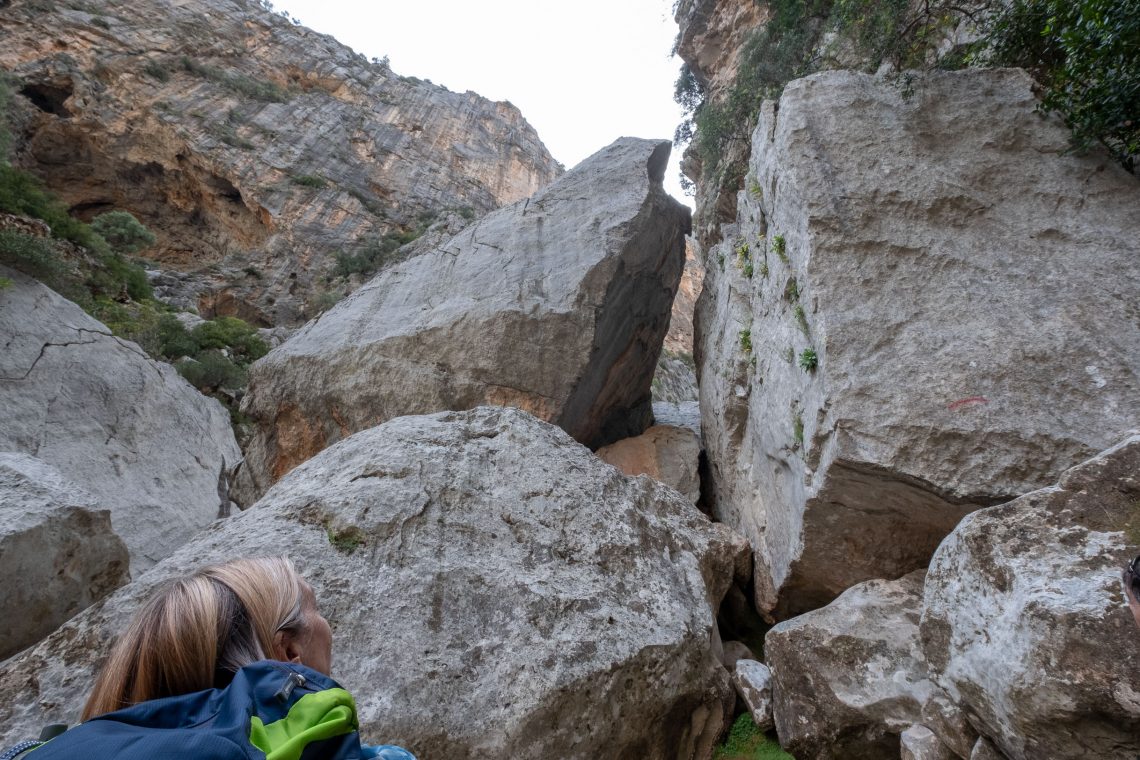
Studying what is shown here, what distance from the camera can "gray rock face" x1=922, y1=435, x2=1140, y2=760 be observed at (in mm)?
2939

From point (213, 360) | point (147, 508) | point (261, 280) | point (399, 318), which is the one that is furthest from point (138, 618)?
point (261, 280)

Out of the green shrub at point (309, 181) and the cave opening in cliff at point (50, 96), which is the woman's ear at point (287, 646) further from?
the cave opening in cliff at point (50, 96)

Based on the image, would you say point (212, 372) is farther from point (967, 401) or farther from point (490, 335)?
point (967, 401)

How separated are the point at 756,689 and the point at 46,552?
18.1 feet

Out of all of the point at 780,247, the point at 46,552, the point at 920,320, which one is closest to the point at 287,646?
the point at 46,552

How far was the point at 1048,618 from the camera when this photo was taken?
3.16 m

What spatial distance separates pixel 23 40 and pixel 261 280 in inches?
617

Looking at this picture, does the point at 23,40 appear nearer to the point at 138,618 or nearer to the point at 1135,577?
the point at 138,618

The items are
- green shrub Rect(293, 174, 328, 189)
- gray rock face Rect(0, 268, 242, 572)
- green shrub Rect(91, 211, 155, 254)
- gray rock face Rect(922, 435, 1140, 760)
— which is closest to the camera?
gray rock face Rect(922, 435, 1140, 760)

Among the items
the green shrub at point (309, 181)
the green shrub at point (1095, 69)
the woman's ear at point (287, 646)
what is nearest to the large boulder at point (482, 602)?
the woman's ear at point (287, 646)

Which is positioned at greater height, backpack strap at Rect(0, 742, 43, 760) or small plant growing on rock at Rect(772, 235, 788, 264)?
small plant growing on rock at Rect(772, 235, 788, 264)

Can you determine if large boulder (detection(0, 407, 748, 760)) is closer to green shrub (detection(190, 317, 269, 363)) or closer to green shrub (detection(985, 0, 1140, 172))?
green shrub (detection(985, 0, 1140, 172))

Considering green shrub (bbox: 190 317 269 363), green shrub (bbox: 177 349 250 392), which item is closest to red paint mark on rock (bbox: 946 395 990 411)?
green shrub (bbox: 177 349 250 392)

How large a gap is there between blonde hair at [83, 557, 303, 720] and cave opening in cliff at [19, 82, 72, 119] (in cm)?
3799
